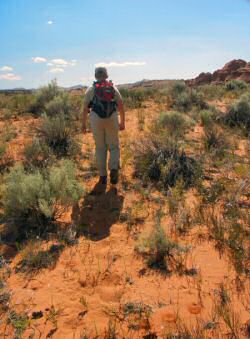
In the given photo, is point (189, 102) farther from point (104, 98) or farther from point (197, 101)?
point (104, 98)

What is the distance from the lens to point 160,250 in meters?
3.60

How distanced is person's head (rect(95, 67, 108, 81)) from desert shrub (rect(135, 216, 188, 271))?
2.51 meters

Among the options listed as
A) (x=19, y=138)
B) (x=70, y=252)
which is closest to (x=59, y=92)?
(x=19, y=138)

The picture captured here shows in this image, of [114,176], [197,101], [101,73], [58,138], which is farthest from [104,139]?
[197,101]

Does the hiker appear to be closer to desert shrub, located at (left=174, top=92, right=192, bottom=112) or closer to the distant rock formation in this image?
desert shrub, located at (left=174, top=92, right=192, bottom=112)

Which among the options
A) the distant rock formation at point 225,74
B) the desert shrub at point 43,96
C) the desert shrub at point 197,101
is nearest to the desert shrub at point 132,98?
the desert shrub at point 197,101

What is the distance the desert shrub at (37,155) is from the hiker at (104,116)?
3.49 feet

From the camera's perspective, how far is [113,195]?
5160 millimetres

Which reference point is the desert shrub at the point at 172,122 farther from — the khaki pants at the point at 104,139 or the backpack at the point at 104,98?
the backpack at the point at 104,98

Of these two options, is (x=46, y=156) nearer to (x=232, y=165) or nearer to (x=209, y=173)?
(x=209, y=173)

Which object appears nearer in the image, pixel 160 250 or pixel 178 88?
pixel 160 250

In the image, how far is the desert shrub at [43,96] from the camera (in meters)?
11.1

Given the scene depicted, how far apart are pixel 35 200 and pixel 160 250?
5.56 feet

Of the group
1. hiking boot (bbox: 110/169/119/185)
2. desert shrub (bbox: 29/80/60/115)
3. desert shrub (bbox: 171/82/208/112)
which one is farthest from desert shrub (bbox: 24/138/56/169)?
desert shrub (bbox: 171/82/208/112)
